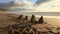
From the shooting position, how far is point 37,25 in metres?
2.57

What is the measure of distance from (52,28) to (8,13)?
0.93m

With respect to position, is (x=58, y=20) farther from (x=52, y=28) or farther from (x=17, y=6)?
(x=17, y=6)

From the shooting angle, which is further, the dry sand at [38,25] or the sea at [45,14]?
the sea at [45,14]

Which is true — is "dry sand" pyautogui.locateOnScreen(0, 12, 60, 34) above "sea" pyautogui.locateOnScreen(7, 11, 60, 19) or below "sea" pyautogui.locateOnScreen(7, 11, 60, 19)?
below

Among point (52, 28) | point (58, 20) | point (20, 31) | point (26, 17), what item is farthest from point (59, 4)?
point (20, 31)

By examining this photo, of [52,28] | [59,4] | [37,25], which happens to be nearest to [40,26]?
[37,25]

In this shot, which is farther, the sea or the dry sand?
the sea

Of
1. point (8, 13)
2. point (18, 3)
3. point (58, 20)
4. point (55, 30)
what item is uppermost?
point (18, 3)

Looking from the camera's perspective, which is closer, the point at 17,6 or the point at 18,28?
the point at 18,28

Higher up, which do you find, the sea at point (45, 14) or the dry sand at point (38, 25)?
A: the sea at point (45, 14)

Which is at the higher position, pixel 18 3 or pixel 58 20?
pixel 18 3

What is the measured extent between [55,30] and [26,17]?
0.62 meters

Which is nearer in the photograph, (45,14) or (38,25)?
(38,25)

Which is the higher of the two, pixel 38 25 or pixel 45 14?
Answer: pixel 45 14
